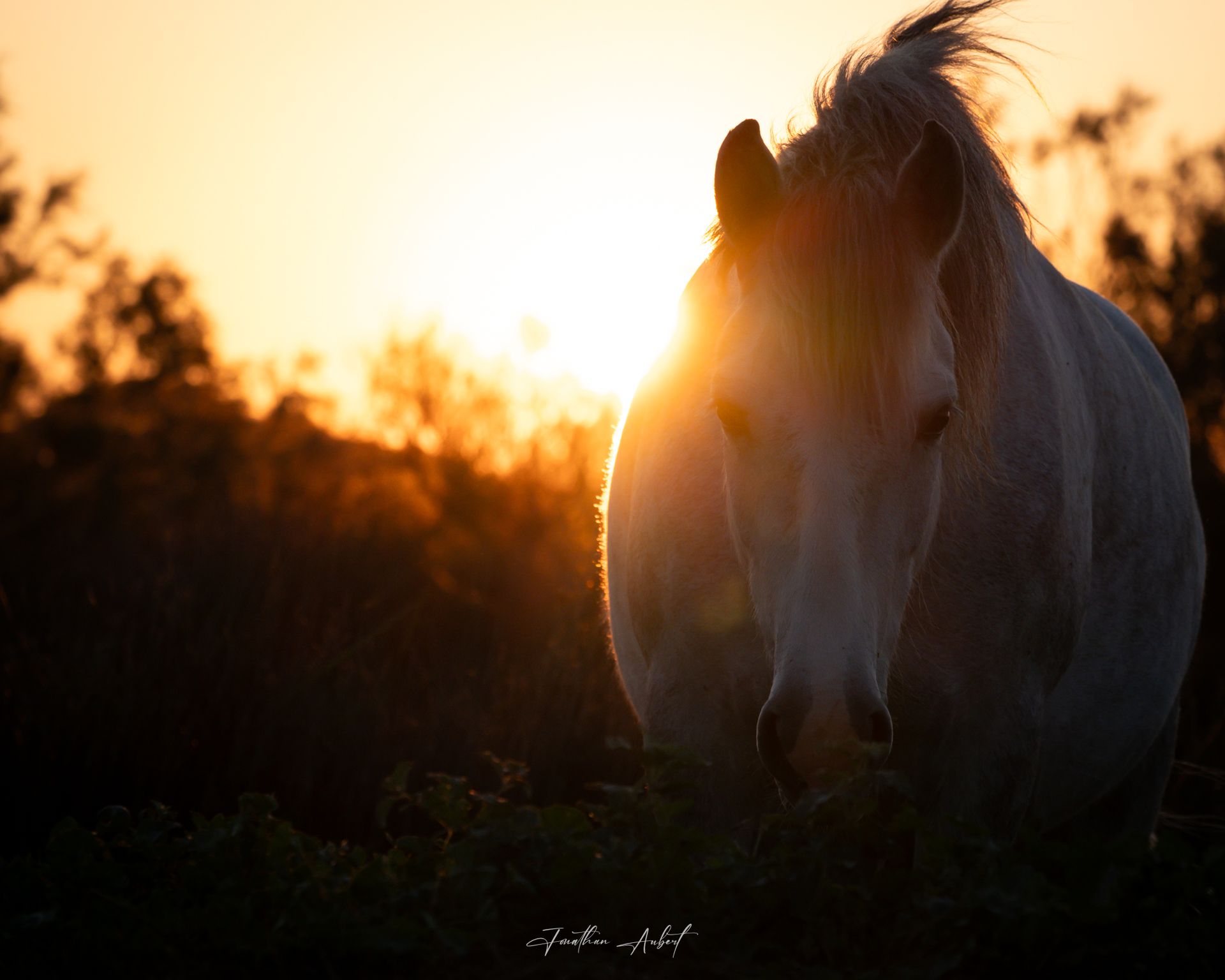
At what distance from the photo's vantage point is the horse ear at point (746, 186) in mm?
2316

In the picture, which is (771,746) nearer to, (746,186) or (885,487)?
(885,487)

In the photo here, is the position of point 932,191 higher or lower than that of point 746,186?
lower

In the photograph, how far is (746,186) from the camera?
234 centimetres

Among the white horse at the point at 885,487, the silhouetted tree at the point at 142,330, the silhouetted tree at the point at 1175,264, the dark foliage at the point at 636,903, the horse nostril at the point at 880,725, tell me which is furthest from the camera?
the silhouetted tree at the point at 142,330

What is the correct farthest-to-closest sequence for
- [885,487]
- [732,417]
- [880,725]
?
[732,417] → [885,487] → [880,725]

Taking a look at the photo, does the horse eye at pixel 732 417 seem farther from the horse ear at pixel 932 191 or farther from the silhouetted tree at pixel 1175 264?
the silhouetted tree at pixel 1175 264

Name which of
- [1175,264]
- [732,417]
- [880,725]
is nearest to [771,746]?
[880,725]

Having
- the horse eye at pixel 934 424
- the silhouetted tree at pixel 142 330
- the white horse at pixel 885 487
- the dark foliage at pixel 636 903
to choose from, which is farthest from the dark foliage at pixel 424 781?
the silhouetted tree at pixel 142 330

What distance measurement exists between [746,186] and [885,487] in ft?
2.36

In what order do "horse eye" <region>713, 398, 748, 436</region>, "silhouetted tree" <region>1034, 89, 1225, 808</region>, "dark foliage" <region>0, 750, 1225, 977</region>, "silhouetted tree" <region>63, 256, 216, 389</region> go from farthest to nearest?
1. "silhouetted tree" <region>63, 256, 216, 389</region>
2. "silhouetted tree" <region>1034, 89, 1225, 808</region>
3. "horse eye" <region>713, 398, 748, 436</region>
4. "dark foliage" <region>0, 750, 1225, 977</region>

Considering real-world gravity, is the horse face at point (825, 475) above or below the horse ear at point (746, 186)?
below

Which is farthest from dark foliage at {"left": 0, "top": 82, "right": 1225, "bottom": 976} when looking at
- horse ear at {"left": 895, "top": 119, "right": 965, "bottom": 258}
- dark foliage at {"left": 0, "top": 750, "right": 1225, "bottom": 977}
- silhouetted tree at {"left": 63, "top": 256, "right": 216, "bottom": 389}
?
silhouetted tree at {"left": 63, "top": 256, "right": 216, "bottom": 389}

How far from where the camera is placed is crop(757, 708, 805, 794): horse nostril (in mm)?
1909

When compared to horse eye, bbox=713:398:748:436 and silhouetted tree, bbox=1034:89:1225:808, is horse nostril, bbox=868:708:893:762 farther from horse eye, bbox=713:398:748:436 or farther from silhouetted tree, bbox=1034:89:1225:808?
silhouetted tree, bbox=1034:89:1225:808
